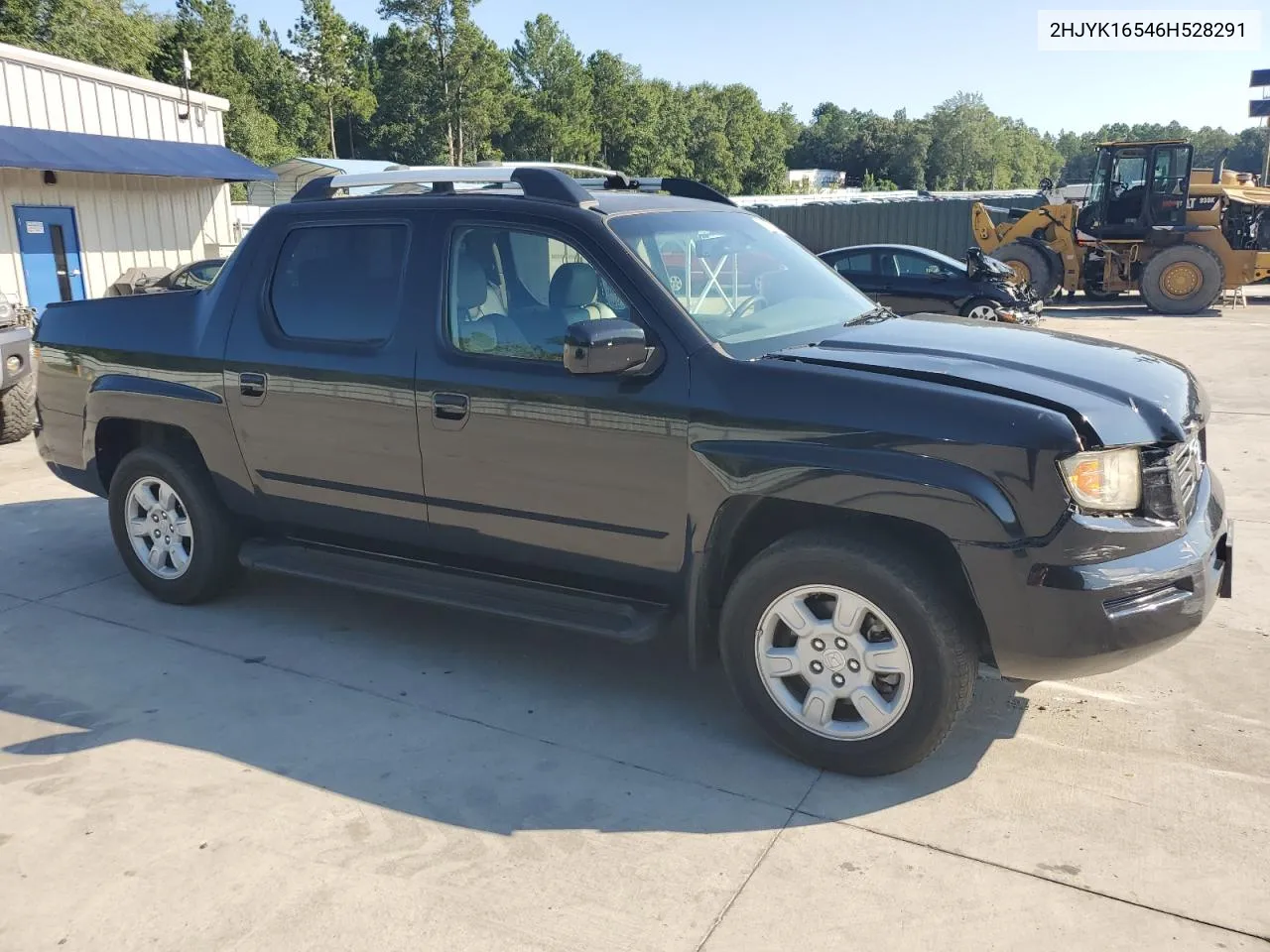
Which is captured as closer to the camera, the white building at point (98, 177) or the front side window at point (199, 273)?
the front side window at point (199, 273)

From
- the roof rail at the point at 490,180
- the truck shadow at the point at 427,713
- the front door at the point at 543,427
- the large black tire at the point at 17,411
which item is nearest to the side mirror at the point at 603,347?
the front door at the point at 543,427

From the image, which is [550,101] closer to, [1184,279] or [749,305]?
[1184,279]

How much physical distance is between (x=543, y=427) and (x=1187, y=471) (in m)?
2.19

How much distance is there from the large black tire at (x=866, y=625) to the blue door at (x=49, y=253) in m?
17.2

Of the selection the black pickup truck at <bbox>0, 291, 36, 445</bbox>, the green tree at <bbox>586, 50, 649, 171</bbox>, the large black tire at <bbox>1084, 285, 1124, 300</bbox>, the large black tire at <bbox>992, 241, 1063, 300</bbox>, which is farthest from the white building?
the green tree at <bbox>586, 50, 649, 171</bbox>

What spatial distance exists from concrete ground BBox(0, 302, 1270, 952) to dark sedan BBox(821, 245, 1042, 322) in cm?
1131

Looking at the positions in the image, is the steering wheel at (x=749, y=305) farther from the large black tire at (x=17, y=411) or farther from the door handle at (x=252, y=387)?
the large black tire at (x=17, y=411)

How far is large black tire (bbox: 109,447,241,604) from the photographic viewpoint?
504 centimetres

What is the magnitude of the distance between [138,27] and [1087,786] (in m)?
55.7

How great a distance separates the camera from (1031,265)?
824 inches

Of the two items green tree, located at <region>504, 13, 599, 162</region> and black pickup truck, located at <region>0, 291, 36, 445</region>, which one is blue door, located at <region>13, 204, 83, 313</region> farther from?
green tree, located at <region>504, 13, 599, 162</region>

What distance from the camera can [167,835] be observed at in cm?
334

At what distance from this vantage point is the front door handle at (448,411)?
4094 millimetres

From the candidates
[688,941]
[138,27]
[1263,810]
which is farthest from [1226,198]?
[138,27]
